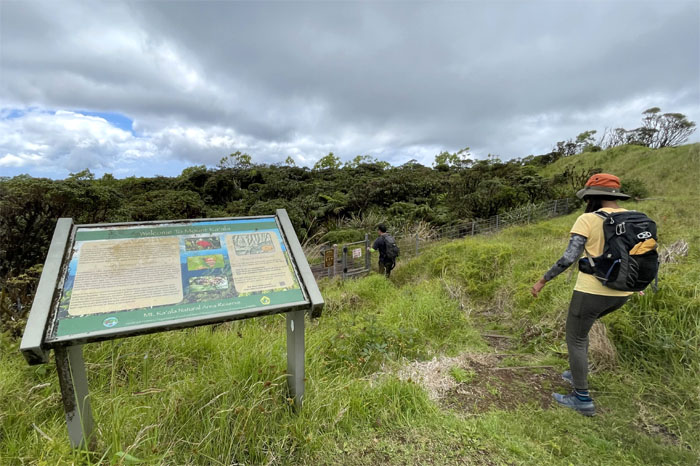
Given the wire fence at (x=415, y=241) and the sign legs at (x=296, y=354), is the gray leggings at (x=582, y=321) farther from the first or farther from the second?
the wire fence at (x=415, y=241)

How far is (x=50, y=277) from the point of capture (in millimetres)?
1721

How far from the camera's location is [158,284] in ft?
6.19

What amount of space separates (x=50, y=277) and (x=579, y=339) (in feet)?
11.5

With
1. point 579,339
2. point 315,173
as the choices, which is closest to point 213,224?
point 579,339

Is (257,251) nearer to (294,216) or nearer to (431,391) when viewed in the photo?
(431,391)

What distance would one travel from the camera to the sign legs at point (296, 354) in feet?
7.15

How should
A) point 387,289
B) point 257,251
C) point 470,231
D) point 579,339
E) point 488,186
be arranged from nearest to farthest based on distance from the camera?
1. point 257,251
2. point 579,339
3. point 387,289
4. point 470,231
5. point 488,186

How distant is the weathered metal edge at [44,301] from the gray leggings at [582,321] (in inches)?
130

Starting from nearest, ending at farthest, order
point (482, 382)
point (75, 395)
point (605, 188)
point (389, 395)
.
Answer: point (75, 395), point (389, 395), point (605, 188), point (482, 382)

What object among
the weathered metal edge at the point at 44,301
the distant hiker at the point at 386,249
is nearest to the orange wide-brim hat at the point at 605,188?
the weathered metal edge at the point at 44,301

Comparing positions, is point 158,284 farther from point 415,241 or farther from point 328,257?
point 415,241

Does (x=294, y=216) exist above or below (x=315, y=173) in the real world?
below

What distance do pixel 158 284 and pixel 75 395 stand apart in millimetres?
673

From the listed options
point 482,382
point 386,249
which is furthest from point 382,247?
point 482,382
